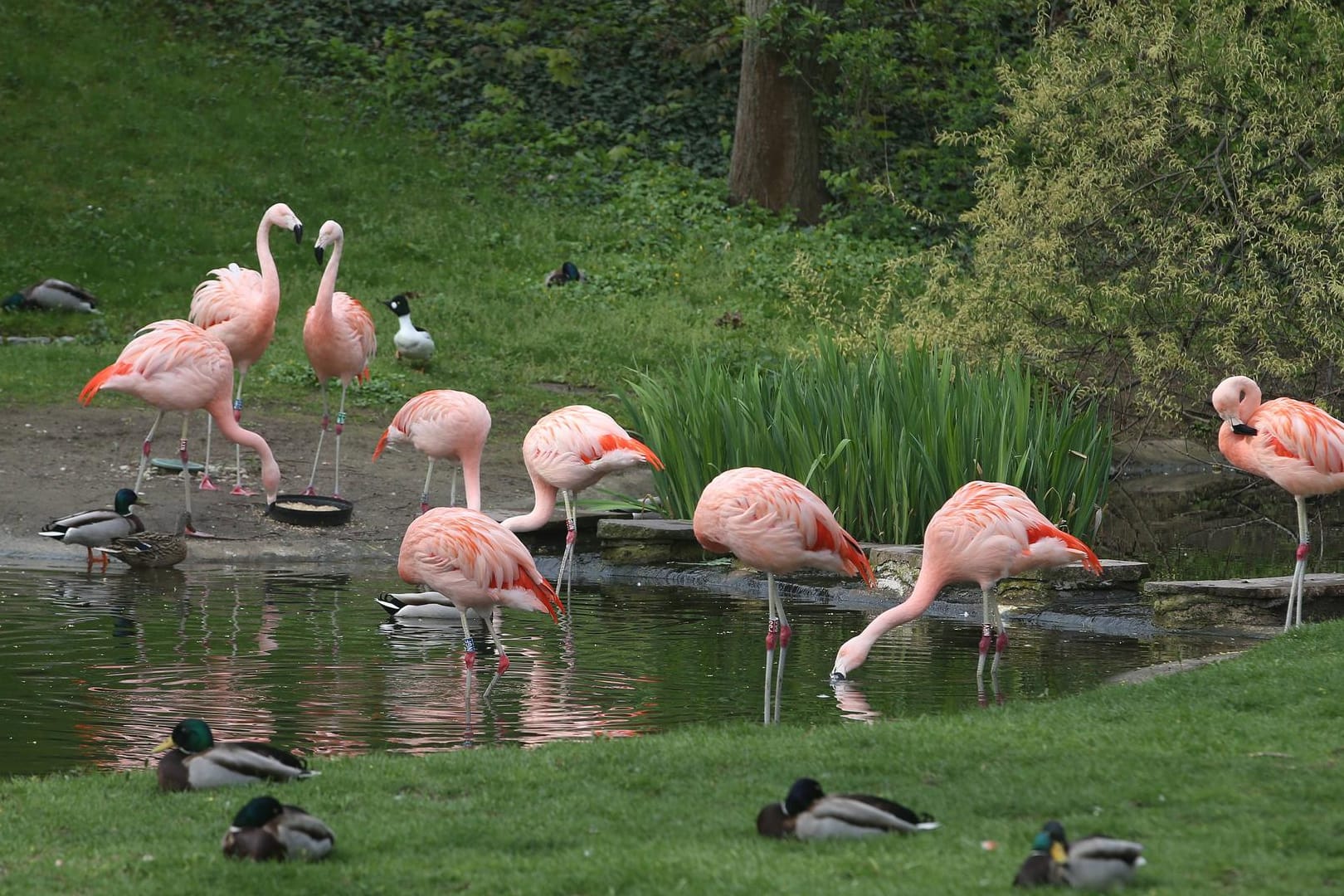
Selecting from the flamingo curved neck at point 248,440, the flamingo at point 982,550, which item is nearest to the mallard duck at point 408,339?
the flamingo curved neck at point 248,440

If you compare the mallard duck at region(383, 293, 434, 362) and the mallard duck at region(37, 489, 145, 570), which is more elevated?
the mallard duck at region(383, 293, 434, 362)

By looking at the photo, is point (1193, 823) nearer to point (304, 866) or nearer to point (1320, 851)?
point (1320, 851)

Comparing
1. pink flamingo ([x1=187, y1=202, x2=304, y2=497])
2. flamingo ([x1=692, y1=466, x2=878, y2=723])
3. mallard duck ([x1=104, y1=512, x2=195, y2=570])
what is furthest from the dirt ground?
flamingo ([x1=692, y1=466, x2=878, y2=723])

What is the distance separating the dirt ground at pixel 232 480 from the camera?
41.8 ft

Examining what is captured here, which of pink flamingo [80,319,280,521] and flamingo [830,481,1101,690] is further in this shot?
pink flamingo [80,319,280,521]

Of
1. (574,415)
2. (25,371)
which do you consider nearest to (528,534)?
(574,415)

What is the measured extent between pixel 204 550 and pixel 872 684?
5943mm

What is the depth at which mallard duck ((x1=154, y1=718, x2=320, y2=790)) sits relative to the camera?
5.94 metres

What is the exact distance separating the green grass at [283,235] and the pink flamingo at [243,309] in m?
2.07

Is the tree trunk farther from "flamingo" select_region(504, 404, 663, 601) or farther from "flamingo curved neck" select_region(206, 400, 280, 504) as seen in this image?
"flamingo" select_region(504, 404, 663, 601)

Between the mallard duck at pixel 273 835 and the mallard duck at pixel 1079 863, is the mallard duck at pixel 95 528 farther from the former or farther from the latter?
the mallard duck at pixel 1079 863

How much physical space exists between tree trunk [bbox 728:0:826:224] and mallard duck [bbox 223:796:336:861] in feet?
67.3

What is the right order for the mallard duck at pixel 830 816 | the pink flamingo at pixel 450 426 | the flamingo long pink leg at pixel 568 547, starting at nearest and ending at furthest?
the mallard duck at pixel 830 816, the flamingo long pink leg at pixel 568 547, the pink flamingo at pixel 450 426

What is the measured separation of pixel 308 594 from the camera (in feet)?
36.6
